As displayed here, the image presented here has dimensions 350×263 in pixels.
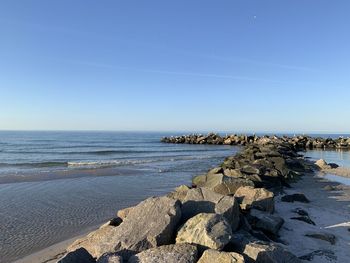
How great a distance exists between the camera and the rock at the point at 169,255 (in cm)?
518

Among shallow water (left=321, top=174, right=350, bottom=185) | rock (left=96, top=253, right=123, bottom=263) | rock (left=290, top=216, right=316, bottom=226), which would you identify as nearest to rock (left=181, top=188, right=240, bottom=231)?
rock (left=96, top=253, right=123, bottom=263)

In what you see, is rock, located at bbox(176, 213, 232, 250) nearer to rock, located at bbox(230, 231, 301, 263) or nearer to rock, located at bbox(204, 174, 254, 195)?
rock, located at bbox(230, 231, 301, 263)

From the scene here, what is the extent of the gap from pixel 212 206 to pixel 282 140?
48655 millimetres

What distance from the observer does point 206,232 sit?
18.6ft

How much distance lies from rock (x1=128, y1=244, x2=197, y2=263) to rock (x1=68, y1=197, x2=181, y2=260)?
0.40m

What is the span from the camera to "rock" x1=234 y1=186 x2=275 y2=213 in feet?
30.3

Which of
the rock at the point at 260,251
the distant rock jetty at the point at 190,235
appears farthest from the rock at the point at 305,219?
the rock at the point at 260,251

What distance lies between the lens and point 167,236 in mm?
6145

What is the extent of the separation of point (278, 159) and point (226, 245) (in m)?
14.6

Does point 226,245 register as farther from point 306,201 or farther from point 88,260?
point 306,201

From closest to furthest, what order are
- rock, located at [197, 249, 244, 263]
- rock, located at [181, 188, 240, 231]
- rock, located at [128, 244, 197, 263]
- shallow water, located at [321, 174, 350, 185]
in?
rock, located at [197, 249, 244, 263] < rock, located at [128, 244, 197, 263] < rock, located at [181, 188, 240, 231] < shallow water, located at [321, 174, 350, 185]

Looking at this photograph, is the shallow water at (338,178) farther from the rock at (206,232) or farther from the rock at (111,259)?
the rock at (111,259)

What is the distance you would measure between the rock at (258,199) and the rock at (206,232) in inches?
118

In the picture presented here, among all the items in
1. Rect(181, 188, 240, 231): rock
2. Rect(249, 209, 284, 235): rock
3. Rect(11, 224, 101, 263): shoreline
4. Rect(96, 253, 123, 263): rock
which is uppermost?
Rect(181, 188, 240, 231): rock
